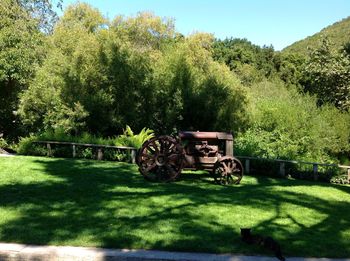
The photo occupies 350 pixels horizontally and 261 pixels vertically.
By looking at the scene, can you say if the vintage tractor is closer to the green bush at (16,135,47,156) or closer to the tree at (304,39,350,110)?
the green bush at (16,135,47,156)

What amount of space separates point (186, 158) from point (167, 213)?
3.51m

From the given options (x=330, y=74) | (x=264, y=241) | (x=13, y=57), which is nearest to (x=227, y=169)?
(x=264, y=241)

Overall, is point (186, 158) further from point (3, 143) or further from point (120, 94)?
point (3, 143)

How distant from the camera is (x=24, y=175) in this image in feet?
34.3

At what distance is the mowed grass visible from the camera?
5551 mm

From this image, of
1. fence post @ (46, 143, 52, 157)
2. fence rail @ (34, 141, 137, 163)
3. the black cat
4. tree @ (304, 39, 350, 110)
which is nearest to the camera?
the black cat

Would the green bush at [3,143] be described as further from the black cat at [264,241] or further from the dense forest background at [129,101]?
the black cat at [264,241]

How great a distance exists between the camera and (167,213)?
7.11 meters

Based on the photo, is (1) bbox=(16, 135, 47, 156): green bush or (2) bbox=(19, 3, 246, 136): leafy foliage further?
(2) bbox=(19, 3, 246, 136): leafy foliage

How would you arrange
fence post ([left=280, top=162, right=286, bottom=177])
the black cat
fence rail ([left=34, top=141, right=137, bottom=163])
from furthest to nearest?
fence rail ([left=34, top=141, right=137, bottom=163]), fence post ([left=280, top=162, right=286, bottom=177]), the black cat

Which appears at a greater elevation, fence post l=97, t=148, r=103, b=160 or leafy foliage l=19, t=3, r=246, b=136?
leafy foliage l=19, t=3, r=246, b=136

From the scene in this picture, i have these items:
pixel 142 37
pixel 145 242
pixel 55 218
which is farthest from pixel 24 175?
pixel 142 37

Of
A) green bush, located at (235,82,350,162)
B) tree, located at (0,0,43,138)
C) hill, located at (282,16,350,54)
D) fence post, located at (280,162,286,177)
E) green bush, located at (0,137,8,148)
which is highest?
hill, located at (282,16,350,54)

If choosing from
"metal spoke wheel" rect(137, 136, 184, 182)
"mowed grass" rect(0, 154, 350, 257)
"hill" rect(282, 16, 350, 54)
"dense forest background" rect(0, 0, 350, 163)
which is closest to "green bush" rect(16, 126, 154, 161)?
"dense forest background" rect(0, 0, 350, 163)
